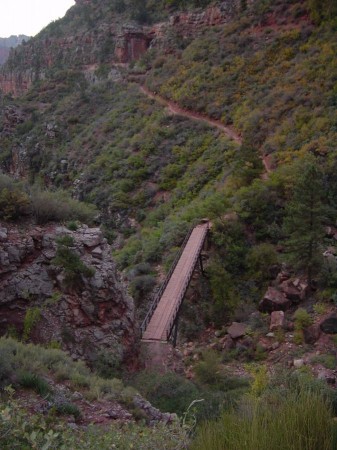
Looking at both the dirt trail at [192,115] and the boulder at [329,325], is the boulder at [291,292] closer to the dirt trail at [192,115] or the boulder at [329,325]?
the boulder at [329,325]

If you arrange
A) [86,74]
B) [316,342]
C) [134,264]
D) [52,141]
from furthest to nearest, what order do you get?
1. [86,74]
2. [52,141]
3. [134,264]
4. [316,342]

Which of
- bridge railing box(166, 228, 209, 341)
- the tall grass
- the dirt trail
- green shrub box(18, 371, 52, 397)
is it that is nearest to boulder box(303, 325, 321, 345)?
bridge railing box(166, 228, 209, 341)

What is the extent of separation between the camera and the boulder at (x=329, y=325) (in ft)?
45.1

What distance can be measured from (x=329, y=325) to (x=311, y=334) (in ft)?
1.91

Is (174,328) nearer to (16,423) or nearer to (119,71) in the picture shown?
(16,423)

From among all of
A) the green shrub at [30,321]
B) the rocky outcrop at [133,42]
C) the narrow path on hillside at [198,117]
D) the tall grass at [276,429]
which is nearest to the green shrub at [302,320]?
the green shrub at [30,321]

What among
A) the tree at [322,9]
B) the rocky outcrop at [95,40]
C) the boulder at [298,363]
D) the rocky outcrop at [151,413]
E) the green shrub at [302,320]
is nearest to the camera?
the rocky outcrop at [151,413]

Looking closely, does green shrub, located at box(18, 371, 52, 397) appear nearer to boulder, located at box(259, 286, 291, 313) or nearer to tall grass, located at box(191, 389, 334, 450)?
tall grass, located at box(191, 389, 334, 450)

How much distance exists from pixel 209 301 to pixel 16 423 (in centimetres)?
1335

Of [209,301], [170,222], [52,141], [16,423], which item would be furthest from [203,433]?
[52,141]

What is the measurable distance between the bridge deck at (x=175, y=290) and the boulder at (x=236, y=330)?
1854mm

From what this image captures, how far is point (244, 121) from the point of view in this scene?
95.9 ft

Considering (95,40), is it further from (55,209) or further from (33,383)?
(33,383)

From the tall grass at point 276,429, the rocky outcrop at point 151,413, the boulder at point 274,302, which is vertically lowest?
the boulder at point 274,302
